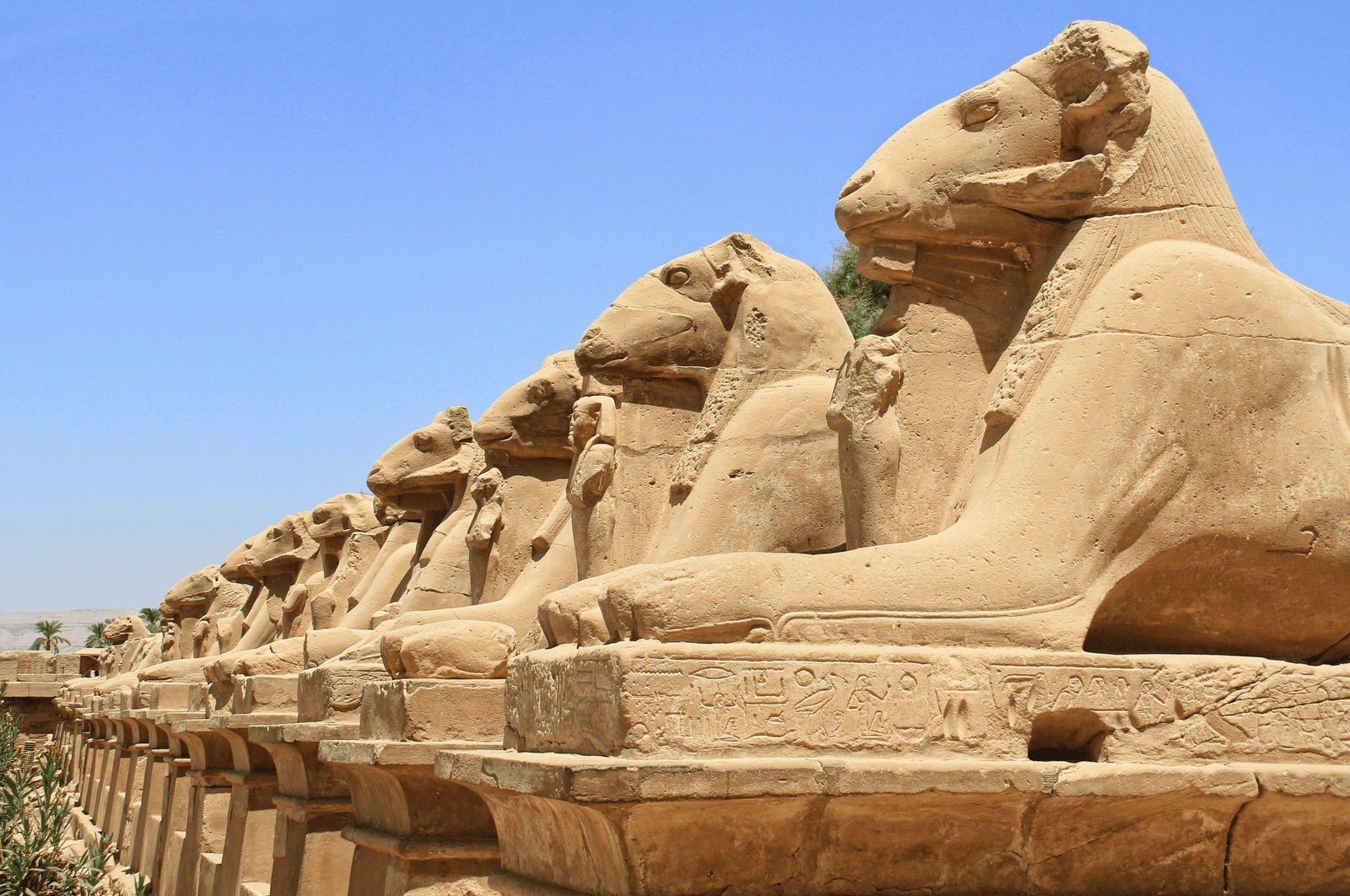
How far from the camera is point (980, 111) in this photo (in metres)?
4.00

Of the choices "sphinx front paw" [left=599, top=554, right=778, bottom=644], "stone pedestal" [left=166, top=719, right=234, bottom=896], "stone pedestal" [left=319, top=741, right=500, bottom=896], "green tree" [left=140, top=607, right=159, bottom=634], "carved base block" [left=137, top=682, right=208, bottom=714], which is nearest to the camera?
"sphinx front paw" [left=599, top=554, right=778, bottom=644]

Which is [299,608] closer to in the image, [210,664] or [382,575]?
[382,575]

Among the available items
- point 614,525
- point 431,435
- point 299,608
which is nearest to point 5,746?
point 299,608

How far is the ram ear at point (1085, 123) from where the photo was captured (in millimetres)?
3787

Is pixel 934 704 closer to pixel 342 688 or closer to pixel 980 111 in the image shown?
pixel 980 111

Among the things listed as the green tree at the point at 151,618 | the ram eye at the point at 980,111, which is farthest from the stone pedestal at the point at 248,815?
the green tree at the point at 151,618

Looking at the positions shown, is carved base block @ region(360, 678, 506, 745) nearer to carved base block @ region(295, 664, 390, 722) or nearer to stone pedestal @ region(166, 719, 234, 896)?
carved base block @ region(295, 664, 390, 722)

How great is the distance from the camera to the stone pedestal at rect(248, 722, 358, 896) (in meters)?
6.16

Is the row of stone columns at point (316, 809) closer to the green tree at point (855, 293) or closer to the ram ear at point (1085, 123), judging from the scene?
the ram ear at point (1085, 123)

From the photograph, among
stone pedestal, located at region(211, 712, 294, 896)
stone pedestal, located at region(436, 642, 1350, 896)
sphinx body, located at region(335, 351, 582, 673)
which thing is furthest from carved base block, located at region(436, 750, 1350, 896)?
stone pedestal, located at region(211, 712, 294, 896)

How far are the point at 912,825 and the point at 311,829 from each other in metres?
4.01

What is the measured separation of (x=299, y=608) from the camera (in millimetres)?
12891

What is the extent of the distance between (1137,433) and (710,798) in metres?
1.53

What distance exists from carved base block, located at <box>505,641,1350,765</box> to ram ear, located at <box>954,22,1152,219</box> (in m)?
1.39
